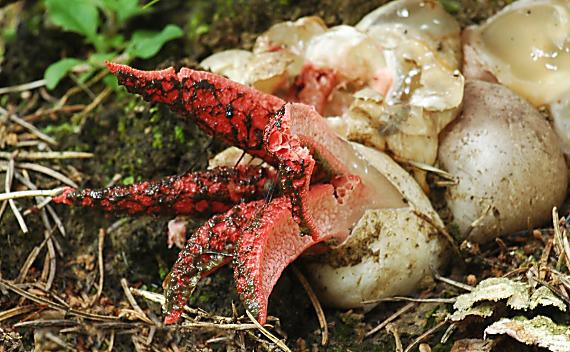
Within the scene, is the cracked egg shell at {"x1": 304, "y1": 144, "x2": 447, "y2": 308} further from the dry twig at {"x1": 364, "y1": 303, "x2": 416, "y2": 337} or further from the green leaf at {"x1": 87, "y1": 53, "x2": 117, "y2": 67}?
the green leaf at {"x1": 87, "y1": 53, "x2": 117, "y2": 67}

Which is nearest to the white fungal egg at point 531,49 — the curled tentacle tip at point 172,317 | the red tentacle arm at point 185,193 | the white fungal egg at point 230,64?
the white fungal egg at point 230,64

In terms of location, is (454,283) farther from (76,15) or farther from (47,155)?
(76,15)

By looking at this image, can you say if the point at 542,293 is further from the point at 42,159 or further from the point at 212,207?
the point at 42,159

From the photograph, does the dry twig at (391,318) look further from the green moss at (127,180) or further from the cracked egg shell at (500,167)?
the green moss at (127,180)

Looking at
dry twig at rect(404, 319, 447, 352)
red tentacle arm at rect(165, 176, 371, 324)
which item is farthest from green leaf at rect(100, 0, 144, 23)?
dry twig at rect(404, 319, 447, 352)

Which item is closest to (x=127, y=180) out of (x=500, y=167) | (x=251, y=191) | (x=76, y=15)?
(x=251, y=191)

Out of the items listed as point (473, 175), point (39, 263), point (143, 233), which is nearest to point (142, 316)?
point (143, 233)

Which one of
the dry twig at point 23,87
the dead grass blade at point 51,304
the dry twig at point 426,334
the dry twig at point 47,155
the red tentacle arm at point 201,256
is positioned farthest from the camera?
the dry twig at point 23,87
